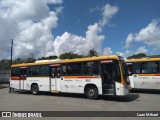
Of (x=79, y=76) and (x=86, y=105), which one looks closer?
Answer: (x=86, y=105)

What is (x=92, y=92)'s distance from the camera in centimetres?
1734

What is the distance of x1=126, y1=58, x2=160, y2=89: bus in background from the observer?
1991cm

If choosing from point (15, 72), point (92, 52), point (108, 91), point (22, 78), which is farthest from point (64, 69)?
point (92, 52)

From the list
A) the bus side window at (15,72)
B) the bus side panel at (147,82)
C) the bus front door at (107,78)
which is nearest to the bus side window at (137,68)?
the bus side panel at (147,82)

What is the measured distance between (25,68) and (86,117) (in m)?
13.7

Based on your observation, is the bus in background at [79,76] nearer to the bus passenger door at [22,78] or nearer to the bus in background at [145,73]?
the bus passenger door at [22,78]

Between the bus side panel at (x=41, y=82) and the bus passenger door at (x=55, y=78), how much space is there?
50 centimetres

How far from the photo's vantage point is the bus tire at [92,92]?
1715 centimetres

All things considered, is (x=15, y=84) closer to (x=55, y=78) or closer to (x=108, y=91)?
(x=55, y=78)

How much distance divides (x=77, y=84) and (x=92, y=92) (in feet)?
5.17

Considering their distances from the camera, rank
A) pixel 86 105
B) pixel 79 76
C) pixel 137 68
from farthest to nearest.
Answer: pixel 137 68 → pixel 79 76 → pixel 86 105

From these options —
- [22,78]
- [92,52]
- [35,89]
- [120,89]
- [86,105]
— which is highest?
[92,52]

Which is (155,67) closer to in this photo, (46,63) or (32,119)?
(46,63)

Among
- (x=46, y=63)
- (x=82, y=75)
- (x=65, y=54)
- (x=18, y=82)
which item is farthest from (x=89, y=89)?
(x=65, y=54)
